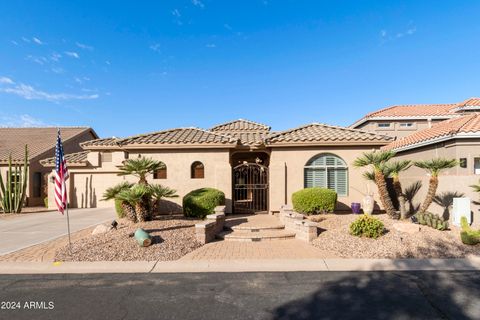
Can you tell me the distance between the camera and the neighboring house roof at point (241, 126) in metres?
22.0

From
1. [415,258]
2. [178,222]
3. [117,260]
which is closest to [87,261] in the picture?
[117,260]

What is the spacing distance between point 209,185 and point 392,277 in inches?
359

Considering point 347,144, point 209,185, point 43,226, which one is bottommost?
point 43,226

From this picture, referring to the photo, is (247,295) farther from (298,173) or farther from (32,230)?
(32,230)

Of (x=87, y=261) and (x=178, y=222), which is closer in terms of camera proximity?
(x=87, y=261)

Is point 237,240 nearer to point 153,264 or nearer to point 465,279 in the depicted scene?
point 153,264

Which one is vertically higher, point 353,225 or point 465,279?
point 353,225

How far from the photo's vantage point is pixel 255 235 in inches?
364

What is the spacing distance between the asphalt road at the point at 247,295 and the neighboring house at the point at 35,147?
56.5ft

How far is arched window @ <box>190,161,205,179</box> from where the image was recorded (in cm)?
1358

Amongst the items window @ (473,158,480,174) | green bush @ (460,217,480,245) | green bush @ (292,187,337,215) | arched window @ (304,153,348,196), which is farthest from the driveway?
window @ (473,158,480,174)

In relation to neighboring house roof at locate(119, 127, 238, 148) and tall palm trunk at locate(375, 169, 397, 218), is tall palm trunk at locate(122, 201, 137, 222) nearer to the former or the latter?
neighboring house roof at locate(119, 127, 238, 148)

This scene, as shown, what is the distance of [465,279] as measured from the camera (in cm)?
577

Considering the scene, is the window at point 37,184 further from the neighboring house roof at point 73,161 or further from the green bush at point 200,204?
the green bush at point 200,204
